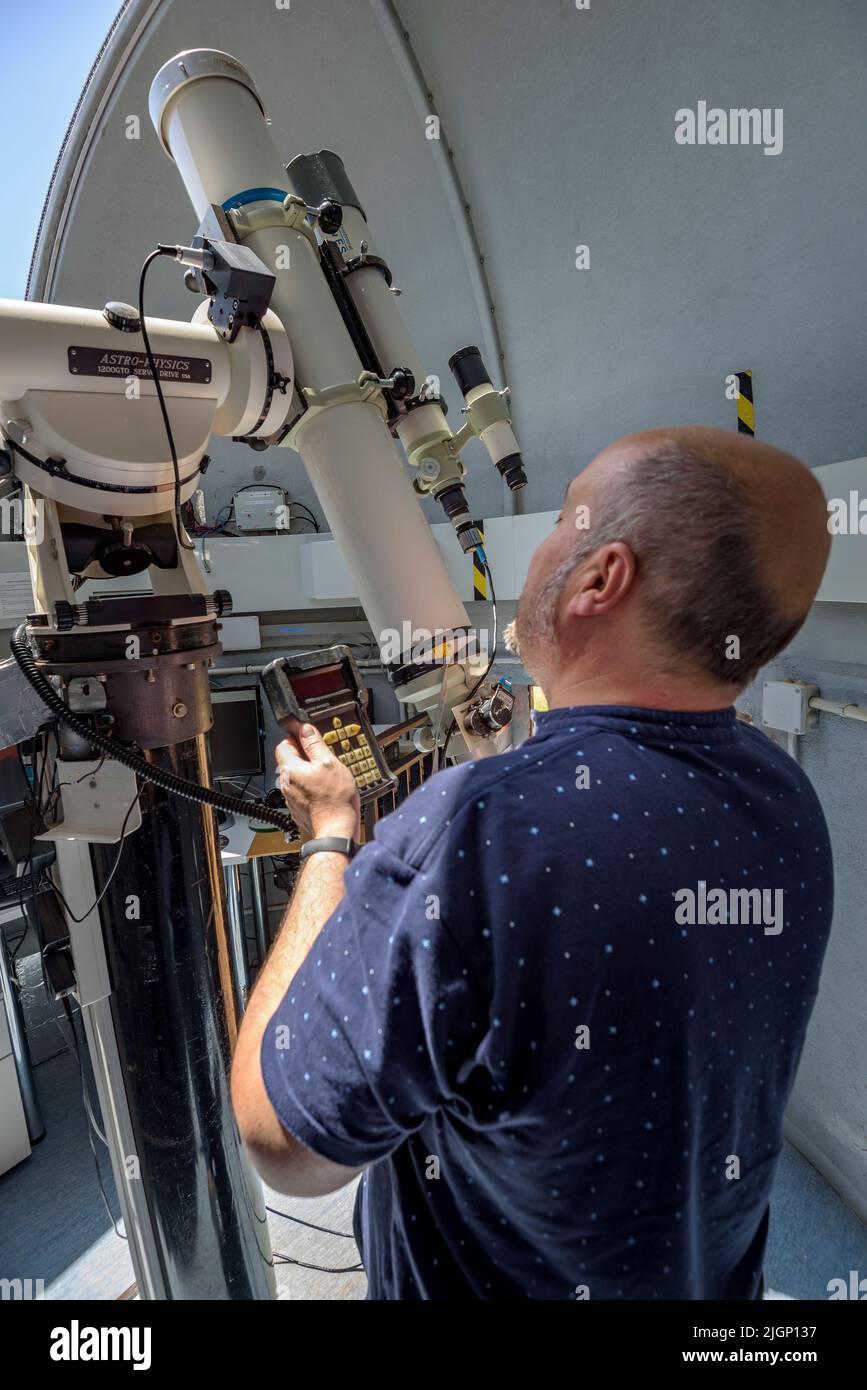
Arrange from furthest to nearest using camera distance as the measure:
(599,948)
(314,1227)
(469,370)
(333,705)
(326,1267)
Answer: (314,1227)
(326,1267)
(469,370)
(333,705)
(599,948)

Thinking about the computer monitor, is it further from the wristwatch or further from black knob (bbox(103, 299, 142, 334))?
the wristwatch

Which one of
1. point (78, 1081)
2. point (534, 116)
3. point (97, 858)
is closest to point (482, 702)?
point (97, 858)

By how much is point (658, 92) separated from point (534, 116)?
1.55 ft

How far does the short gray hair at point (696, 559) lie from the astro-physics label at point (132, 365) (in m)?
0.74

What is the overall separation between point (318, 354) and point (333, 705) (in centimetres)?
61

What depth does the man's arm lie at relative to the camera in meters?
0.58

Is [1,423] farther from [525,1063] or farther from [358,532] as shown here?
[525,1063]

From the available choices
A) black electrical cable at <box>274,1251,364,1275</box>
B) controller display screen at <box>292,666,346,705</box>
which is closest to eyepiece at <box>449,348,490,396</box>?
controller display screen at <box>292,666,346,705</box>

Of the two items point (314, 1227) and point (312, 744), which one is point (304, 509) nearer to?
point (312, 744)

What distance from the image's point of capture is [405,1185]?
28.1 inches

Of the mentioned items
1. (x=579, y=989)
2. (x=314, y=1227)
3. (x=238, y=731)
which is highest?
(x=579, y=989)

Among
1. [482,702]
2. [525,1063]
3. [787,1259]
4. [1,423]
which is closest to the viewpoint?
[525,1063]

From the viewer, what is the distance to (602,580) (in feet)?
2.04

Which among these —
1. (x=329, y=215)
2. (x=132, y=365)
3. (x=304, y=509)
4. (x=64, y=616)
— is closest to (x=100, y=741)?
(x=64, y=616)
